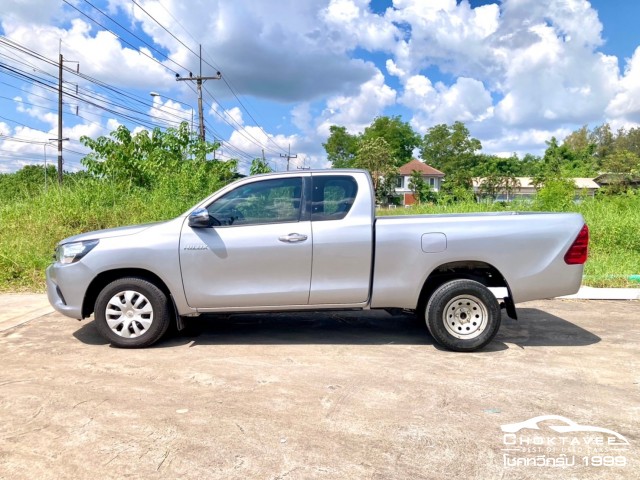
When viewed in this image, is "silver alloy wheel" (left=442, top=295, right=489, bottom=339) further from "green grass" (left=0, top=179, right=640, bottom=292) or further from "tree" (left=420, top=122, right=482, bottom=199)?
"tree" (left=420, top=122, right=482, bottom=199)

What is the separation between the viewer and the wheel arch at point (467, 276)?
5137 millimetres

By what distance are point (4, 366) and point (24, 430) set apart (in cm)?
164

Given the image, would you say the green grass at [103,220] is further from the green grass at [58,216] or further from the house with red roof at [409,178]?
the house with red roof at [409,178]

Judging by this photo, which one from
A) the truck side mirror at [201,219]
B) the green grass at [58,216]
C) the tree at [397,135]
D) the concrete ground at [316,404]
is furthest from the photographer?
the tree at [397,135]

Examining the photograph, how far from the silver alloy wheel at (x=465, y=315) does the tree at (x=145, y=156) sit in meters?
11.2

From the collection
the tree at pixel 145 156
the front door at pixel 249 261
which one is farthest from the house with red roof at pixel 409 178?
the front door at pixel 249 261

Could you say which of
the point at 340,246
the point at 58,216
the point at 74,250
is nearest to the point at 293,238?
the point at 340,246

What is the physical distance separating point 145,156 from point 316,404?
48.2 ft

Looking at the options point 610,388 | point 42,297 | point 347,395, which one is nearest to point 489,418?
point 347,395

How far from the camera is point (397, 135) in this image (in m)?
90.6

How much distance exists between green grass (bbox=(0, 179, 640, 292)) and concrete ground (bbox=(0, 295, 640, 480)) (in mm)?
3908

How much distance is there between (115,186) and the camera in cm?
1421

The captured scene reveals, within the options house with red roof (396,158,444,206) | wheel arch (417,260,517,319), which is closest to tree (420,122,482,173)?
house with red roof (396,158,444,206)

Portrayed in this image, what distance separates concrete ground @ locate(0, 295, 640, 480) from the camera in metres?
3.00
